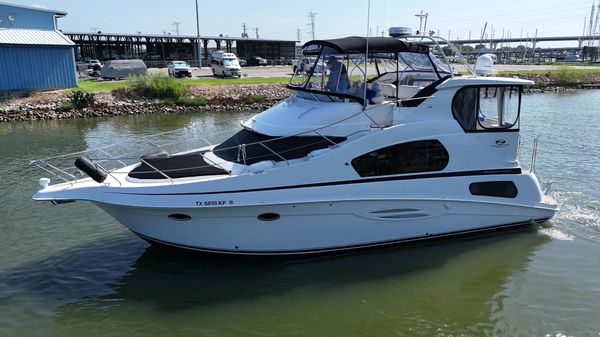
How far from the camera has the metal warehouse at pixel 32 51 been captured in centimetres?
2695

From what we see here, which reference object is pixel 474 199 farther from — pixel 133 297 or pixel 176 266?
pixel 133 297

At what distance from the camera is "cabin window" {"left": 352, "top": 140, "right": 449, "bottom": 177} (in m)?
7.70

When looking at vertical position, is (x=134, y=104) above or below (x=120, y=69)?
below

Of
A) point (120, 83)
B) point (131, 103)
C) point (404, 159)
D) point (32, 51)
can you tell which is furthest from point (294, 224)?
point (120, 83)

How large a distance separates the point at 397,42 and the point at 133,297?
20.7 ft

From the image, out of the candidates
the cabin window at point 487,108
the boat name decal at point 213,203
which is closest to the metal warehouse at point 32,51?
the boat name decal at point 213,203

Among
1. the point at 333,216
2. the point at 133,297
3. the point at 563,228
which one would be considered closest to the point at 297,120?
the point at 333,216

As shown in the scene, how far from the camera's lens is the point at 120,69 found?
1490 inches

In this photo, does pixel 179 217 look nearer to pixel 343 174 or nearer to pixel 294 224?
pixel 294 224

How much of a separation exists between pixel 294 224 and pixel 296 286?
3.25ft

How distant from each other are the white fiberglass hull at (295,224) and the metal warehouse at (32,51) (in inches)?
981

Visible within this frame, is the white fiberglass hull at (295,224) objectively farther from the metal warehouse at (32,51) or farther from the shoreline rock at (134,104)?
the metal warehouse at (32,51)

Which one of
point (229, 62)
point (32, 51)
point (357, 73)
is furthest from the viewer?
point (229, 62)

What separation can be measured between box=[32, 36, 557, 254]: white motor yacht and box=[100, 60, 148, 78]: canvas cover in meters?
32.4
